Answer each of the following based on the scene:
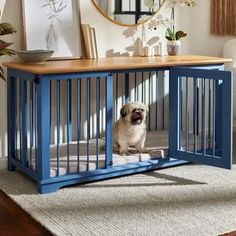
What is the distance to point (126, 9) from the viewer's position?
393 centimetres

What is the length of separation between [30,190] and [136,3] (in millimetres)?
1681

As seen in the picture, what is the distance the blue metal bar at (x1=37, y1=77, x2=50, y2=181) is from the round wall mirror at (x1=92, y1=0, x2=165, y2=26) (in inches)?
40.5

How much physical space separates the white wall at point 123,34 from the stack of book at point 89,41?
0.10m

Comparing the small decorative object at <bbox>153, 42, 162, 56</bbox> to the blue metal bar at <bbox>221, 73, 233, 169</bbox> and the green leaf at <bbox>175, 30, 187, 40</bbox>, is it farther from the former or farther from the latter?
the blue metal bar at <bbox>221, 73, 233, 169</bbox>

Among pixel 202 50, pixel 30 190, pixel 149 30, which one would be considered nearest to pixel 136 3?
pixel 149 30

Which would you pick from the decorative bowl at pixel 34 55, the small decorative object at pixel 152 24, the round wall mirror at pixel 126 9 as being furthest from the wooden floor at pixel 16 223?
the small decorative object at pixel 152 24

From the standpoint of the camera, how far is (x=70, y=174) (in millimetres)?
3199

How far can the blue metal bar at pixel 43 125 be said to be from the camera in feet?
9.84

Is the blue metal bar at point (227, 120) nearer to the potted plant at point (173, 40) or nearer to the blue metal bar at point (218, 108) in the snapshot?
the blue metal bar at point (218, 108)

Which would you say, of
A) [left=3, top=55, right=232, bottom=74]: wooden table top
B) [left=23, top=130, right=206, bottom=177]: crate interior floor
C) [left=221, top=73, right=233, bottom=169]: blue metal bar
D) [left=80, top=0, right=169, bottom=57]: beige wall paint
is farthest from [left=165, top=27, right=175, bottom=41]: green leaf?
[left=221, top=73, right=233, bottom=169]: blue metal bar

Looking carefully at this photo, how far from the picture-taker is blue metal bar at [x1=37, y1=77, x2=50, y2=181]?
300cm

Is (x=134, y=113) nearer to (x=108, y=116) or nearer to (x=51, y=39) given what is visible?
(x=108, y=116)

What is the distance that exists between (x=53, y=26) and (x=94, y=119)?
766 millimetres

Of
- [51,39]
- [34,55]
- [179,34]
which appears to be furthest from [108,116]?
[179,34]
